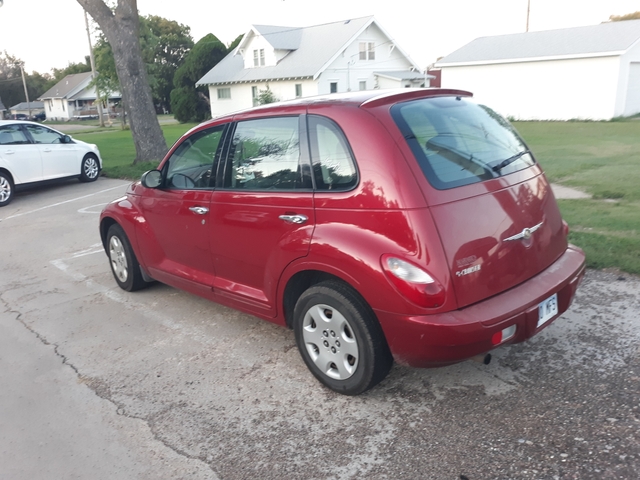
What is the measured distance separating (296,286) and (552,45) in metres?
29.3

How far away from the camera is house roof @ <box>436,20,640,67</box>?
26.1m

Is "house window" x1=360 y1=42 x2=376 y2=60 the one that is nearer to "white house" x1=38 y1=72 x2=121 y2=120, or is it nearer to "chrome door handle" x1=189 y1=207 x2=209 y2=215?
"chrome door handle" x1=189 y1=207 x2=209 y2=215

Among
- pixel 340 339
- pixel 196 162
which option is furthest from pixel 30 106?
pixel 340 339

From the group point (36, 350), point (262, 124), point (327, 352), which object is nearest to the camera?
point (327, 352)

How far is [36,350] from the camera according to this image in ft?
15.5

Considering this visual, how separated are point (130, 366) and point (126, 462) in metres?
1.22

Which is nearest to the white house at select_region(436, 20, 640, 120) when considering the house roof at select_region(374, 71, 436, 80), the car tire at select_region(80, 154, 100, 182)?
the house roof at select_region(374, 71, 436, 80)

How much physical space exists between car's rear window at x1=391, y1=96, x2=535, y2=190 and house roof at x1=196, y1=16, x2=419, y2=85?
32350 millimetres

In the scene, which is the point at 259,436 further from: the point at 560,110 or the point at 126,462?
the point at 560,110

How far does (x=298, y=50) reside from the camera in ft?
129

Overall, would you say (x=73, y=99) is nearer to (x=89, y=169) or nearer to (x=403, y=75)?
(x=403, y=75)

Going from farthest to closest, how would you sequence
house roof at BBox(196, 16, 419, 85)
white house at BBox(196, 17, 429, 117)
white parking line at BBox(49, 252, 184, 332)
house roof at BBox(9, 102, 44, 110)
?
house roof at BBox(9, 102, 44, 110) < white house at BBox(196, 17, 429, 117) < house roof at BBox(196, 16, 419, 85) < white parking line at BBox(49, 252, 184, 332)

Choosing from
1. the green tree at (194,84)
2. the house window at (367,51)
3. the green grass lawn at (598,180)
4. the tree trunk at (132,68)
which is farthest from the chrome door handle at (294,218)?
the green tree at (194,84)

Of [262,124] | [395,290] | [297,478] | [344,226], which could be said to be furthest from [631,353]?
[262,124]
